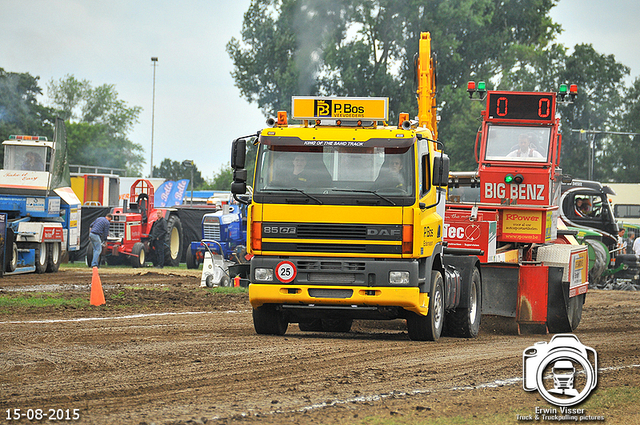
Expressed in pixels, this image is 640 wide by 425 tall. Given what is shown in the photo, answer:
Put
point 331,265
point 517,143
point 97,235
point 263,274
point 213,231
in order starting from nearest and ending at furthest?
point 331,265 < point 263,274 < point 517,143 < point 213,231 < point 97,235

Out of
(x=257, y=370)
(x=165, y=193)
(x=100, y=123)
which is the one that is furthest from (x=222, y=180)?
(x=257, y=370)

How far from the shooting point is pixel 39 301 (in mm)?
16609

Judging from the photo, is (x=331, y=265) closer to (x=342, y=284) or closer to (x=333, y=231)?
(x=342, y=284)

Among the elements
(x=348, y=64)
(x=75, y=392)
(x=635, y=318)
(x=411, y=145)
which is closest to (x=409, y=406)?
(x=75, y=392)

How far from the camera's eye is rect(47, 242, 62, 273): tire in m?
25.6

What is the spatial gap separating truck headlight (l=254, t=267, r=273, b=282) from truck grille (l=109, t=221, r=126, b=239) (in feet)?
66.6

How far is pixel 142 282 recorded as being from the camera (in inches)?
914

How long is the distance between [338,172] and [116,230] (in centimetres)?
2102

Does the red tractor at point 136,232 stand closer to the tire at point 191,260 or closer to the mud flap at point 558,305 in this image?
the tire at point 191,260

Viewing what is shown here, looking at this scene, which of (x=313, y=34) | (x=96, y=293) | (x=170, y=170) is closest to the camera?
(x=96, y=293)

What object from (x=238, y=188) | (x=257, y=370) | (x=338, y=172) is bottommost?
(x=257, y=370)

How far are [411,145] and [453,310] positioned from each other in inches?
123

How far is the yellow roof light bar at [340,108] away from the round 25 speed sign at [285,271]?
198 centimetres

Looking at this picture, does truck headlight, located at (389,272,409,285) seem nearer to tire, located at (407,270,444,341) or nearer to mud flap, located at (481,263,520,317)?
tire, located at (407,270,444,341)
